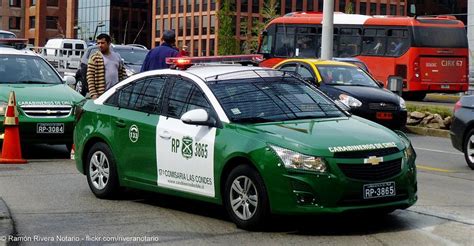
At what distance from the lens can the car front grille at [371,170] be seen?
800cm

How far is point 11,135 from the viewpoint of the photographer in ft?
44.3

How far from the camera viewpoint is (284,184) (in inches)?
312

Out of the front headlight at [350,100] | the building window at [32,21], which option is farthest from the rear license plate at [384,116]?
the building window at [32,21]

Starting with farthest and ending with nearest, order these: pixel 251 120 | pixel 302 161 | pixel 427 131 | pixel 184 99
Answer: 1. pixel 427 131
2. pixel 184 99
3. pixel 251 120
4. pixel 302 161

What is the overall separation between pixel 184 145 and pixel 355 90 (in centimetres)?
997

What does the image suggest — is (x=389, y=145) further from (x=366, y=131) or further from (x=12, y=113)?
(x=12, y=113)

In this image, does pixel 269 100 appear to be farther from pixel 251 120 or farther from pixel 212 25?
pixel 212 25

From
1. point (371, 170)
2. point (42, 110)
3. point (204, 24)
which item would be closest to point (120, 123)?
point (371, 170)

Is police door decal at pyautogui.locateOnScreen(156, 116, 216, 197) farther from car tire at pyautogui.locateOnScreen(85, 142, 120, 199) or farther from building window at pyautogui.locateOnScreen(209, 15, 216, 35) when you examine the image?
building window at pyautogui.locateOnScreen(209, 15, 216, 35)

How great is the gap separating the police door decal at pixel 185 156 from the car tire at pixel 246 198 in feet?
1.03

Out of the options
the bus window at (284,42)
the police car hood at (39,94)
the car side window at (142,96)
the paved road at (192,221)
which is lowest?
the paved road at (192,221)

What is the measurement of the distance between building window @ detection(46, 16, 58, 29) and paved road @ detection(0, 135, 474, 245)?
12021 centimetres

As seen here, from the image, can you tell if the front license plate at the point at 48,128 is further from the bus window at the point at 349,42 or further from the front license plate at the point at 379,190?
the bus window at the point at 349,42

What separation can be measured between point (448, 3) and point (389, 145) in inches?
2180
